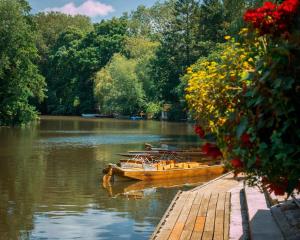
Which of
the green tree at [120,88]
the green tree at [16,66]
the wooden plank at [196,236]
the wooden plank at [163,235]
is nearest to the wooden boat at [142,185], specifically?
the wooden plank at [163,235]

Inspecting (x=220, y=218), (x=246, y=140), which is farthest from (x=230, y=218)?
(x=246, y=140)

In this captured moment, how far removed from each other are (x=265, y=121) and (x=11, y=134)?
4568 centimetres

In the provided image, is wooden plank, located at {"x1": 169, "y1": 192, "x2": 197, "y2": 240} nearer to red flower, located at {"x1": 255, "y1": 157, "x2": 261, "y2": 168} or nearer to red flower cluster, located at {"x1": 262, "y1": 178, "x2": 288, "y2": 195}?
red flower cluster, located at {"x1": 262, "y1": 178, "x2": 288, "y2": 195}

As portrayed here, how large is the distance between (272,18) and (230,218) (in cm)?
791

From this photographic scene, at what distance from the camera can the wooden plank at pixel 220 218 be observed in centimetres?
1059

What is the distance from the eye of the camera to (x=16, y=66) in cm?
5147

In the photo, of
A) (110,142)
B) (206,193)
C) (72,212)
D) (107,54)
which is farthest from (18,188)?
(107,54)

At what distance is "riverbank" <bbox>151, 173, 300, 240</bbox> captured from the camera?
29.9ft

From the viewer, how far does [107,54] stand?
3718 inches

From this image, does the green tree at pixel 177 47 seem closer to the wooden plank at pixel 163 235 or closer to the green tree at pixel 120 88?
the green tree at pixel 120 88

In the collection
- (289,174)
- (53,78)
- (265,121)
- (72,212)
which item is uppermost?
(53,78)

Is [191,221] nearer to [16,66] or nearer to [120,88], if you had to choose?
[16,66]

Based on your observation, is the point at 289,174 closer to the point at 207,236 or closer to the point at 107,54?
the point at 207,236

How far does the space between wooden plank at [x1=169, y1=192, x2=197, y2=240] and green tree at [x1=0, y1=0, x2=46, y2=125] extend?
3694 centimetres
